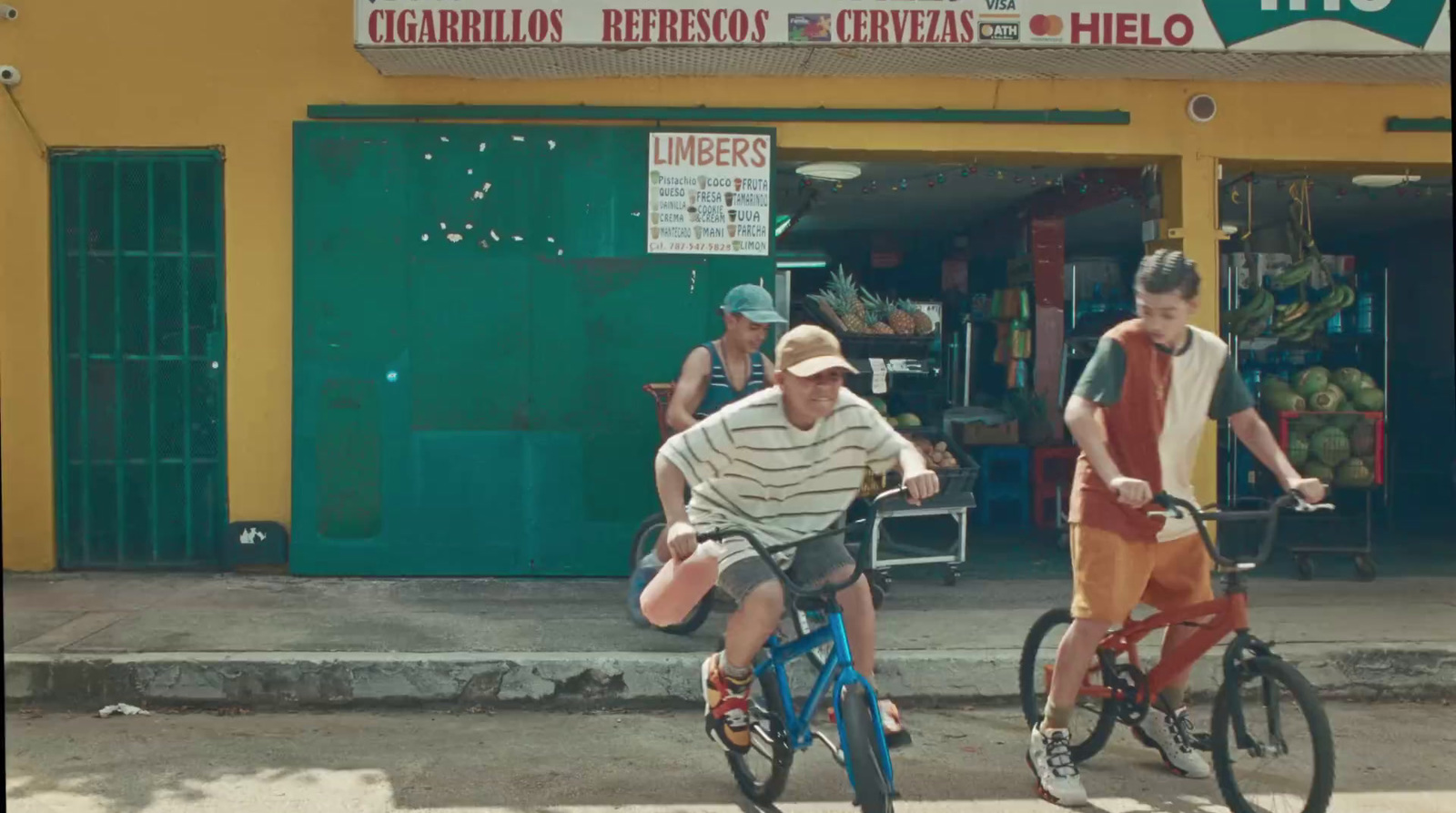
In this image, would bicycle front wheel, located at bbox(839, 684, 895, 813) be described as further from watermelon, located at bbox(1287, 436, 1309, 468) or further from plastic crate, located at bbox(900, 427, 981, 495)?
watermelon, located at bbox(1287, 436, 1309, 468)

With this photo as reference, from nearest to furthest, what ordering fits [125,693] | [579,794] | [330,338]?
[579,794] < [125,693] < [330,338]

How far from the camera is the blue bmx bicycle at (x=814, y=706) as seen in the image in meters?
4.04

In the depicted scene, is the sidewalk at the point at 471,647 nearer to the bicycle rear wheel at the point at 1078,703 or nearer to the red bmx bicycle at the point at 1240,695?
the bicycle rear wheel at the point at 1078,703

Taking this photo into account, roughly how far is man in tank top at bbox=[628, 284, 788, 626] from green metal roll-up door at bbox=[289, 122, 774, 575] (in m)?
1.26

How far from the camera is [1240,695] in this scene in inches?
177

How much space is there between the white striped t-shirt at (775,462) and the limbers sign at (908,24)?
3767 mm

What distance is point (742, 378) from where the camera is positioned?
24.2ft

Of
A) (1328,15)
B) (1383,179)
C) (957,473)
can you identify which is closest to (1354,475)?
(1383,179)

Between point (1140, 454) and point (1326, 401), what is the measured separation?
194 inches

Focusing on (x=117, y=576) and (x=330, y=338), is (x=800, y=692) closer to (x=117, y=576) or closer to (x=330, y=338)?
(x=330, y=338)

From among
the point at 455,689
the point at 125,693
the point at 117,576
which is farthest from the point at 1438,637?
the point at 117,576

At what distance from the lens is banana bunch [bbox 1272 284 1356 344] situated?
10242mm

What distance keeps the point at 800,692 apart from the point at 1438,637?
3.22 meters

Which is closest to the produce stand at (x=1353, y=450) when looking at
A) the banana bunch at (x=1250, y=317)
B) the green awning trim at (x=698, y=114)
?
the banana bunch at (x=1250, y=317)
